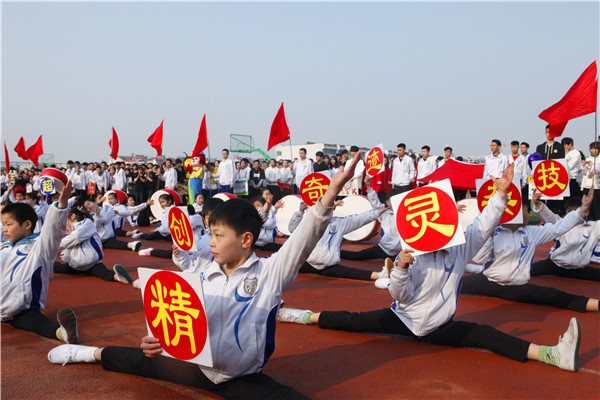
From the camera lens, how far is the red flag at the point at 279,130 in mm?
12859

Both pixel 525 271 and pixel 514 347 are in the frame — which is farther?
pixel 525 271

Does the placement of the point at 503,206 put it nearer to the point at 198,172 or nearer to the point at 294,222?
the point at 294,222

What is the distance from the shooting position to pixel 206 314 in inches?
105

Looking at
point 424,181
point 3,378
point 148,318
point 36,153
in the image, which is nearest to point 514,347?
point 148,318

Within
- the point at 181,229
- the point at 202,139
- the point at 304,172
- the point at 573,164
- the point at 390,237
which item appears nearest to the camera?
the point at 181,229

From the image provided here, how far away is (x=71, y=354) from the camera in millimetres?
3768

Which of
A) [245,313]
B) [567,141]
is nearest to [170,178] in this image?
[567,141]

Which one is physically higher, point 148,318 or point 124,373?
point 148,318

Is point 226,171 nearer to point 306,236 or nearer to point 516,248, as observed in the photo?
point 516,248

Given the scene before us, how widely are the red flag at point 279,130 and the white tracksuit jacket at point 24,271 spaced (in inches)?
347

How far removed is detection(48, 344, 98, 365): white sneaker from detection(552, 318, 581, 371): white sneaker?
3321 millimetres

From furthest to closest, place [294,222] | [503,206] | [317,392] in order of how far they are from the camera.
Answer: [294,222], [503,206], [317,392]

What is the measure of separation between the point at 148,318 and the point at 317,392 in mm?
1276

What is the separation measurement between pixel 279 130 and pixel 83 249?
22.6 ft
